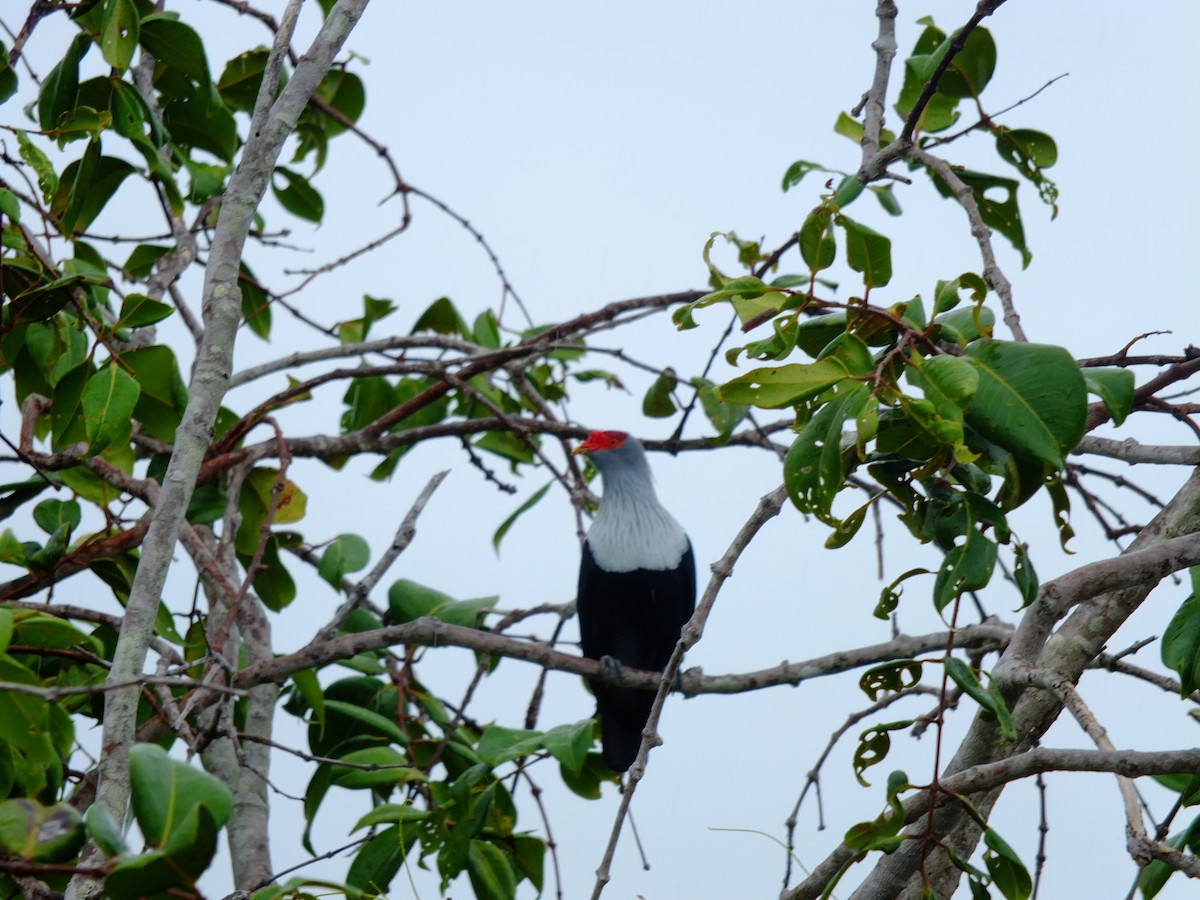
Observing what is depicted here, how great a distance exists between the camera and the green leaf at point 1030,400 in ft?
4.13

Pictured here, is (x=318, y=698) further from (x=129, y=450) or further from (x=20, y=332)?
(x=20, y=332)

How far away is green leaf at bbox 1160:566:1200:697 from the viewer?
1.51m

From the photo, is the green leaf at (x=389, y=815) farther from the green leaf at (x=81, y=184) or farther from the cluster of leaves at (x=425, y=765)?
the green leaf at (x=81, y=184)

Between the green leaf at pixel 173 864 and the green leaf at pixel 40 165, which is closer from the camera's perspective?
the green leaf at pixel 173 864

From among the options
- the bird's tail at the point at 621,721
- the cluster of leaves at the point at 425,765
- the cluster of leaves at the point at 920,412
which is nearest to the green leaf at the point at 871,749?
the cluster of leaves at the point at 920,412

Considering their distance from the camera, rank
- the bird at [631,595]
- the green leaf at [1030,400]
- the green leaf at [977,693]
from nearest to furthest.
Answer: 1. the green leaf at [1030,400]
2. the green leaf at [977,693]
3. the bird at [631,595]

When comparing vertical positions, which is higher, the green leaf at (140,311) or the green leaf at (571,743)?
the green leaf at (140,311)

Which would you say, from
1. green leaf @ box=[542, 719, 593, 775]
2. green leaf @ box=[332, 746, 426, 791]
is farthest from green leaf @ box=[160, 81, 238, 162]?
green leaf @ box=[542, 719, 593, 775]

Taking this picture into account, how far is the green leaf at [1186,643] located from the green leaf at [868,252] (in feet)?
1.83

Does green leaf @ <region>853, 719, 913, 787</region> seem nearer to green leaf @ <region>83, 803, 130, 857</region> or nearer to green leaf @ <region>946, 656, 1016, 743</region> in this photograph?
green leaf @ <region>946, 656, 1016, 743</region>

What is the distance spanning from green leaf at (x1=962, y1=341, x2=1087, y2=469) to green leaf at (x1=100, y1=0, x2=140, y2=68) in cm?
161

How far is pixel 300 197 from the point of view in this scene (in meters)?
3.35

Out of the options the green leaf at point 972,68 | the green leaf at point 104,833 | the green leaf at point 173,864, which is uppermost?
the green leaf at point 972,68

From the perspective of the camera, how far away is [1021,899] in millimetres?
1495
